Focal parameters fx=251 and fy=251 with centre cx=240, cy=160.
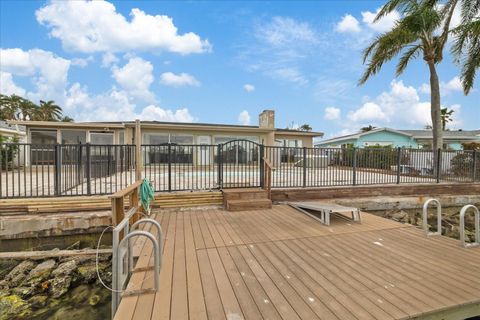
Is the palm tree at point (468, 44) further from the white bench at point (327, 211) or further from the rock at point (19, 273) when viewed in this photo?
the rock at point (19, 273)

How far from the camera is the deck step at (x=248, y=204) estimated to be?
6219 millimetres

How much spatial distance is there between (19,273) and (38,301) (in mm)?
960

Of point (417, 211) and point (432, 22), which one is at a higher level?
point (432, 22)

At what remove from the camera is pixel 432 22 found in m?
10.3

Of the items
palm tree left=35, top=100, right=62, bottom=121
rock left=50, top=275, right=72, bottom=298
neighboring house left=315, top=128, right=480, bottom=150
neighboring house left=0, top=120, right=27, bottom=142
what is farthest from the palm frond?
palm tree left=35, top=100, right=62, bottom=121

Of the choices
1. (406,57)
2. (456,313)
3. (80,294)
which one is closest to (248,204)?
(80,294)

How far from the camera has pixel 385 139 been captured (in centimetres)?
2319

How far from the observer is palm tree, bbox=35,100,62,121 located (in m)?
34.9

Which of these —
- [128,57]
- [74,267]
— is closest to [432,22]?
[74,267]

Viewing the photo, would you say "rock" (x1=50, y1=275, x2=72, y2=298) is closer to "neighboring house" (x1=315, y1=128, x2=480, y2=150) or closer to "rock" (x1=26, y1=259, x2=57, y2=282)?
"rock" (x1=26, y1=259, x2=57, y2=282)

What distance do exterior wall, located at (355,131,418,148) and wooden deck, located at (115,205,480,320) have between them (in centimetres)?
2011

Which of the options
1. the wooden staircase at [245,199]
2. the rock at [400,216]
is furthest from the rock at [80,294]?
the rock at [400,216]

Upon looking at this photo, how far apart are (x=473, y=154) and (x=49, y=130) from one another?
1918cm

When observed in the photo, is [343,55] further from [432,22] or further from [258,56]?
[258,56]
